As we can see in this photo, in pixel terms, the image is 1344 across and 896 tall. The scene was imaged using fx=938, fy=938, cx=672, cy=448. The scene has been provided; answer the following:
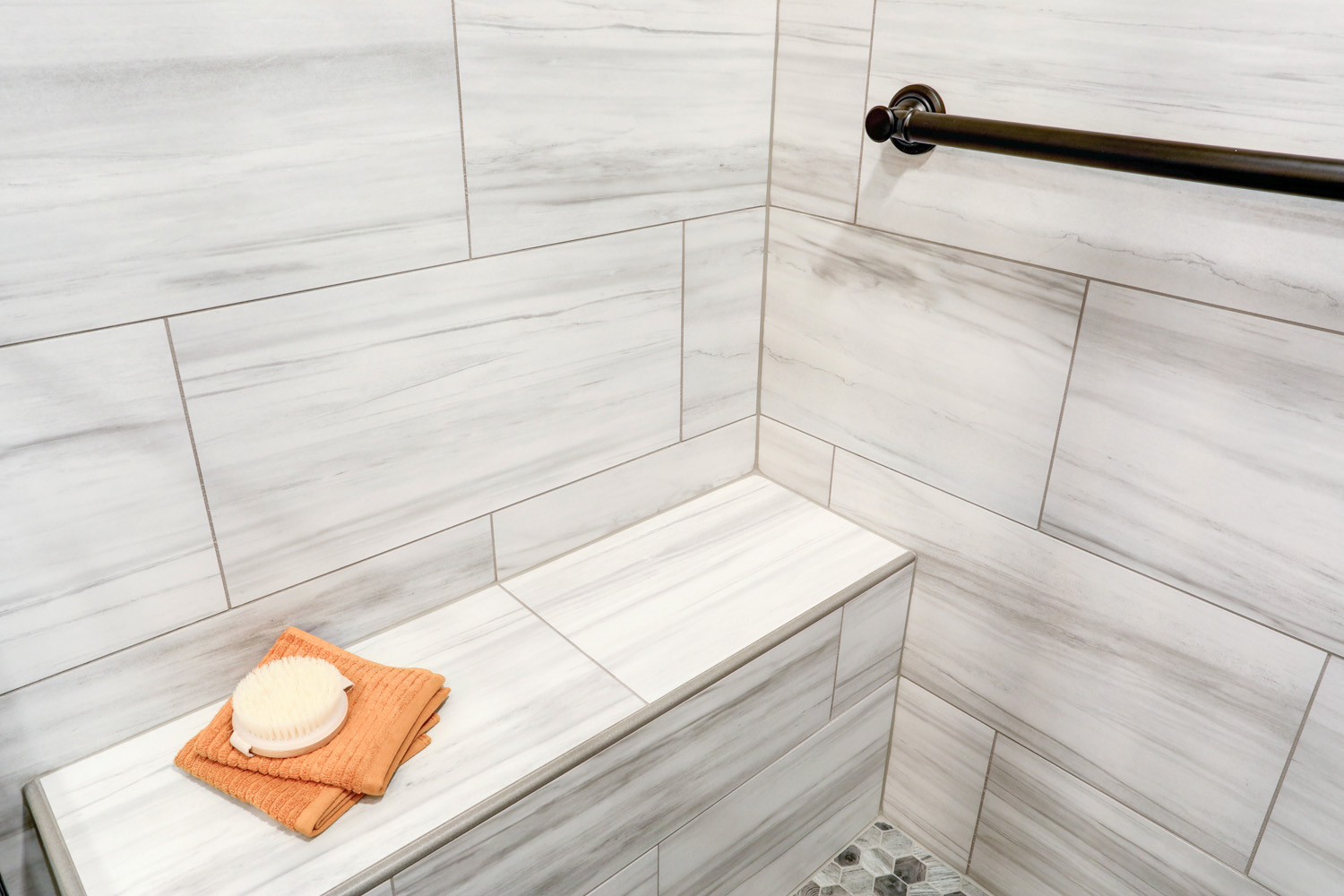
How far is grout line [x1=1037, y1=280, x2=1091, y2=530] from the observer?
108 cm

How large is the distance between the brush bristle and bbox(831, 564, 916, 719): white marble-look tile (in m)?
0.68

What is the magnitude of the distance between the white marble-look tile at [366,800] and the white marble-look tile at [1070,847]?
62 cm

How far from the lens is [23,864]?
3.26 ft

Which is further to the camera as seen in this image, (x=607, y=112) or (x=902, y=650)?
(x=902, y=650)

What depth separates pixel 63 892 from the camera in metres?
0.86

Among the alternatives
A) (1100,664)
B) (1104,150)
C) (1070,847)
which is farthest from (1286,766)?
(1104,150)

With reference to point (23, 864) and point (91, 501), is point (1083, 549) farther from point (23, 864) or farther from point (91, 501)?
point (23, 864)

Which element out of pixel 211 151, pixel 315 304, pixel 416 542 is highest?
pixel 211 151

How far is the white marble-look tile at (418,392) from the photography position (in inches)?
39.1

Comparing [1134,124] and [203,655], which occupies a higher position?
[1134,124]

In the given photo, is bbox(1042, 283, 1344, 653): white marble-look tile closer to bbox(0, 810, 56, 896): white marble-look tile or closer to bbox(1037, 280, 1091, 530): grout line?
bbox(1037, 280, 1091, 530): grout line

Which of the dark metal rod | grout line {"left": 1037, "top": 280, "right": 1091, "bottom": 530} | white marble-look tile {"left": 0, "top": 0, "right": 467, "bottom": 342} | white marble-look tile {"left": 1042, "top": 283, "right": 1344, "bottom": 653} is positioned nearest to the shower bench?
grout line {"left": 1037, "top": 280, "right": 1091, "bottom": 530}

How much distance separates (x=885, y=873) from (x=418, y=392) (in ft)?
3.39

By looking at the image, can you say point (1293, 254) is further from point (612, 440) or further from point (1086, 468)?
point (612, 440)
